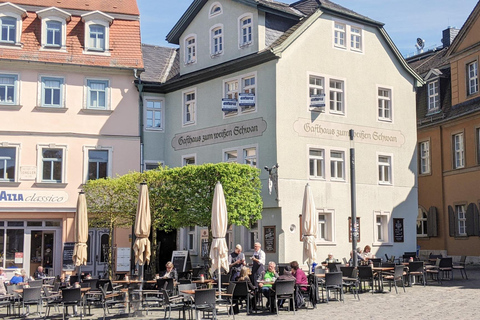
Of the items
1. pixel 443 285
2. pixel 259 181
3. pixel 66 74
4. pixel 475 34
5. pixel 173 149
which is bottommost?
pixel 443 285

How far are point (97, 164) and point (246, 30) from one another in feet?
27.9

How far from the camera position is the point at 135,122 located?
98.7 ft

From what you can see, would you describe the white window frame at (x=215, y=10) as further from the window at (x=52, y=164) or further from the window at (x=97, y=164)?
the window at (x=52, y=164)

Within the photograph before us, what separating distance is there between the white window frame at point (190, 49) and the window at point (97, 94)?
3927mm

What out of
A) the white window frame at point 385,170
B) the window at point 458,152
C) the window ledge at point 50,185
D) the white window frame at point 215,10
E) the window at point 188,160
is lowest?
the window ledge at point 50,185

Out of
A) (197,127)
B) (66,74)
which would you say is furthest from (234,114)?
(66,74)

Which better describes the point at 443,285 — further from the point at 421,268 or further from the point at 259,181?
the point at 259,181

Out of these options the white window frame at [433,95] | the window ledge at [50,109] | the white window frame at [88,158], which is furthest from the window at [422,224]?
the window ledge at [50,109]

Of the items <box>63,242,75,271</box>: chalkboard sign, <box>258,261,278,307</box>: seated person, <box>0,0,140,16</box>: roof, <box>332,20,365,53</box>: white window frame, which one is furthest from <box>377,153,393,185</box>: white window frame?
<box>63,242,75,271</box>: chalkboard sign

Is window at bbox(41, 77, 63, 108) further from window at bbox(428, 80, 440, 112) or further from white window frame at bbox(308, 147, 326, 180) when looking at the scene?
window at bbox(428, 80, 440, 112)

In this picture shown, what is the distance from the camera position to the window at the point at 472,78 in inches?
1321

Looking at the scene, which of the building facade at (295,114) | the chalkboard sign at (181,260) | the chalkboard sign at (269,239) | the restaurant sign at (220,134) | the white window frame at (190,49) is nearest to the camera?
the chalkboard sign at (269,239)

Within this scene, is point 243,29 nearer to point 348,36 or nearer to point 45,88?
point 348,36

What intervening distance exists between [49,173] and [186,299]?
14.7 metres
